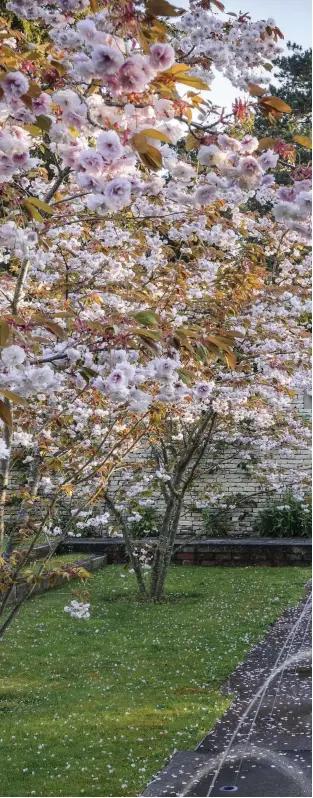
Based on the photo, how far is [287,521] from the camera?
11000 mm

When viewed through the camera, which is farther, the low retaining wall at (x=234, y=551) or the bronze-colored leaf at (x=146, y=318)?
the low retaining wall at (x=234, y=551)

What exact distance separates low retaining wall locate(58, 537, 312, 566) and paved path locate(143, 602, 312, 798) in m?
4.80

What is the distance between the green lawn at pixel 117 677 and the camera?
3.36m

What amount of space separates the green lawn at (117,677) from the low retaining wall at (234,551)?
135 cm

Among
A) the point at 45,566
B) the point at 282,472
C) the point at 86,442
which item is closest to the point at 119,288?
the point at 86,442

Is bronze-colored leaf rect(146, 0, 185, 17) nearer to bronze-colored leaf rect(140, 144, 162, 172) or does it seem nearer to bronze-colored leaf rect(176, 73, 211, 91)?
bronze-colored leaf rect(176, 73, 211, 91)

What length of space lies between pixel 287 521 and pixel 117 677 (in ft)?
21.1

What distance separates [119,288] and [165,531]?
3.74 m

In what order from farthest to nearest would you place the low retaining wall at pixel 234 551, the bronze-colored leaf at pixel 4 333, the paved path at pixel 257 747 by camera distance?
1. the low retaining wall at pixel 234 551
2. the paved path at pixel 257 747
3. the bronze-colored leaf at pixel 4 333

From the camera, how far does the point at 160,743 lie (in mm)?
3564

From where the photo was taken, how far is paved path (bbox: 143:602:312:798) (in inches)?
117

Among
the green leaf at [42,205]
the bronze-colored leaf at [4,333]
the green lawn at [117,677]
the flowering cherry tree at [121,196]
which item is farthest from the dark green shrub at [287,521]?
the bronze-colored leaf at [4,333]

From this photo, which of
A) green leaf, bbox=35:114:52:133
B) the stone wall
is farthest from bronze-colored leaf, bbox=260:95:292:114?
the stone wall

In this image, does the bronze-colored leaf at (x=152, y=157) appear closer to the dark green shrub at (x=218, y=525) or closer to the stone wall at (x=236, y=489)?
the stone wall at (x=236, y=489)
